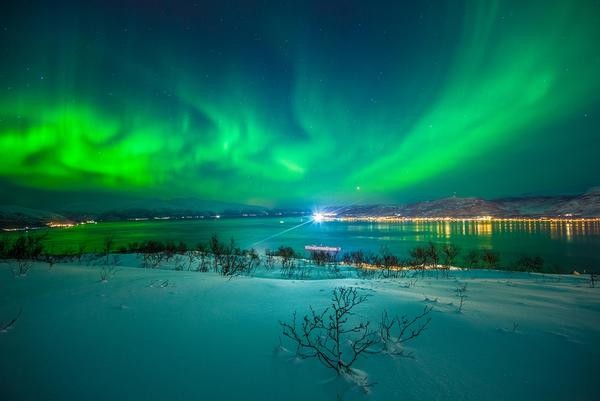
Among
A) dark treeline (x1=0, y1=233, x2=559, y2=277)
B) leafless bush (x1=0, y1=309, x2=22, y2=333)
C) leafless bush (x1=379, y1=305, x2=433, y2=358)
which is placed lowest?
dark treeline (x1=0, y1=233, x2=559, y2=277)

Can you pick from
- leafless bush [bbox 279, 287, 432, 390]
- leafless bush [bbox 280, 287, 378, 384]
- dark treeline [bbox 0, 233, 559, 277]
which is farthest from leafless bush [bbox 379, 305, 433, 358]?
dark treeline [bbox 0, 233, 559, 277]

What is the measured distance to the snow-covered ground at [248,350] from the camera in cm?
235

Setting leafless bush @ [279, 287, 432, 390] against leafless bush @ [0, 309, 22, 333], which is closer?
leafless bush @ [279, 287, 432, 390]

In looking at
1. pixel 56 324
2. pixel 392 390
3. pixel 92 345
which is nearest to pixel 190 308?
pixel 92 345

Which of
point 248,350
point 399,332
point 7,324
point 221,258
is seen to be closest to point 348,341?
point 399,332

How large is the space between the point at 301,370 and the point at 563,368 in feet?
7.55

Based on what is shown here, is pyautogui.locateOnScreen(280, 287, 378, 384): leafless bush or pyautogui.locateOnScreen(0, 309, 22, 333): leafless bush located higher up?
pyautogui.locateOnScreen(0, 309, 22, 333): leafless bush

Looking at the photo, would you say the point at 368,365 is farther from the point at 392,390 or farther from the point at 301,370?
the point at 301,370

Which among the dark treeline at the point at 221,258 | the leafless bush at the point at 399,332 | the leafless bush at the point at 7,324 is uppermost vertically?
the leafless bush at the point at 7,324

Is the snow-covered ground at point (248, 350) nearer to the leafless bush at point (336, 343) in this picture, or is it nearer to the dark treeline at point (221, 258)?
the leafless bush at point (336, 343)

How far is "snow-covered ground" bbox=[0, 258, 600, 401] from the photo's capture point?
2.35 meters

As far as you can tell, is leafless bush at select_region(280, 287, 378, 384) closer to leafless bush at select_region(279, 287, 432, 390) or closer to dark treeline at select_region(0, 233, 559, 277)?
leafless bush at select_region(279, 287, 432, 390)

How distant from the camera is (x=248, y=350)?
288 cm

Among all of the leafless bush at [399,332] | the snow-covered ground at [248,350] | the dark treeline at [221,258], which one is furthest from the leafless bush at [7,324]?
the dark treeline at [221,258]
